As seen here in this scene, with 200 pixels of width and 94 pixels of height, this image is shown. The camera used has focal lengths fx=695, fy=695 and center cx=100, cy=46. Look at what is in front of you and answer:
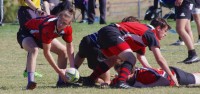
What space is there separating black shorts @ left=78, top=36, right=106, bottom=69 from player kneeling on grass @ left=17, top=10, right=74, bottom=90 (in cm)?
30

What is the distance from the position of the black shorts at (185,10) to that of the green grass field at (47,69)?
0.79 metres

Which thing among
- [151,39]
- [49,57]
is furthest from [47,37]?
[151,39]

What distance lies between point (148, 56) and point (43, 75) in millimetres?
2966

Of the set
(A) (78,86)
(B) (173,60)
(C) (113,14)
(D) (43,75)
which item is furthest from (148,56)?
(C) (113,14)

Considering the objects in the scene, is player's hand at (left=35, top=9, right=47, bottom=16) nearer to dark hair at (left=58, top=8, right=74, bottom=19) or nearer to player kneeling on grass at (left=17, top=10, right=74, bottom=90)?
player kneeling on grass at (left=17, top=10, right=74, bottom=90)

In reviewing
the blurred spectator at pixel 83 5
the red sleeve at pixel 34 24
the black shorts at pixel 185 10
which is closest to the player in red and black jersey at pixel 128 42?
the red sleeve at pixel 34 24

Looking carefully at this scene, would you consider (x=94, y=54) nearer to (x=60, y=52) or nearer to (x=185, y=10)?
(x=60, y=52)

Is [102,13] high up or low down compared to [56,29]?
down

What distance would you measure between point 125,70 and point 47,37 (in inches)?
40.0

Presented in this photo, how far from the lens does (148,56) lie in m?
12.6

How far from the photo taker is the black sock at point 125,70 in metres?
8.33

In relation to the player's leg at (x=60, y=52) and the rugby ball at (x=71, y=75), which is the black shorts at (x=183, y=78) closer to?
the rugby ball at (x=71, y=75)

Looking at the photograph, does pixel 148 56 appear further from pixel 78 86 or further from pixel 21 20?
pixel 78 86

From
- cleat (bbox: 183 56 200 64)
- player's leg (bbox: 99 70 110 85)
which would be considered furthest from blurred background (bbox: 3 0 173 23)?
player's leg (bbox: 99 70 110 85)
